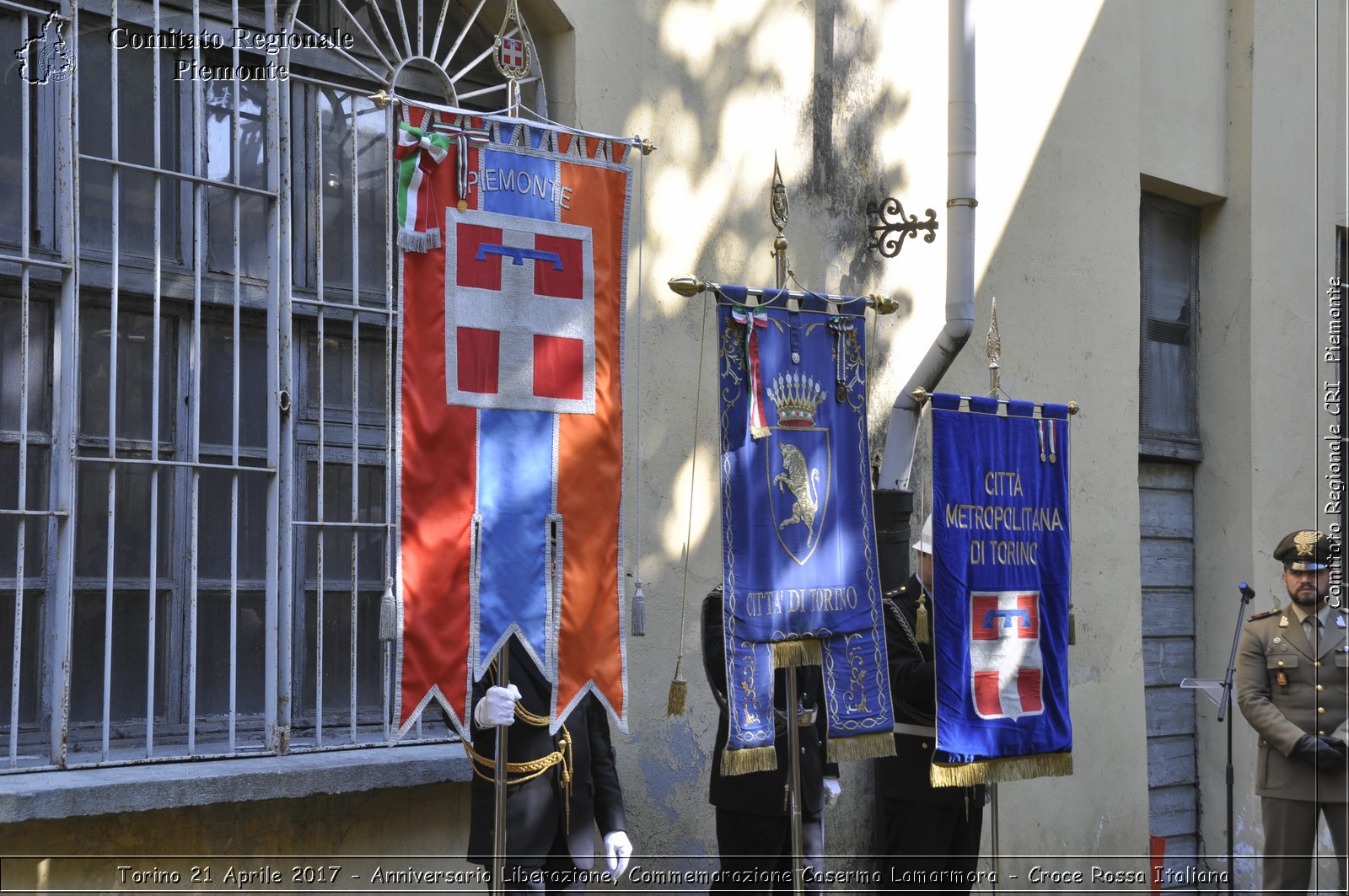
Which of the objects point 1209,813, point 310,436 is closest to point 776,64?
point 310,436

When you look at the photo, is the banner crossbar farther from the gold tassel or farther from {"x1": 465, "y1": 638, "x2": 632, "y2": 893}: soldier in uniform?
{"x1": 465, "y1": 638, "x2": 632, "y2": 893}: soldier in uniform

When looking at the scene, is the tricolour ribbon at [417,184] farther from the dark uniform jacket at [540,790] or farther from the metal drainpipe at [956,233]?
the metal drainpipe at [956,233]

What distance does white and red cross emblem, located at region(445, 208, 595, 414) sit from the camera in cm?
447

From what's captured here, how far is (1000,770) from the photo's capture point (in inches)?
221

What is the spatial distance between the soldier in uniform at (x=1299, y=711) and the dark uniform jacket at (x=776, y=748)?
2559mm

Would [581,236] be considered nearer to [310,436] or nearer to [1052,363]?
[310,436]

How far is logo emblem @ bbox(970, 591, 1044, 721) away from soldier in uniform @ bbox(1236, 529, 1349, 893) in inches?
63.8

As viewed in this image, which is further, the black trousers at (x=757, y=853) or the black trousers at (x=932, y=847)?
A: the black trousers at (x=932, y=847)

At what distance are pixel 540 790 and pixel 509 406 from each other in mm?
1222

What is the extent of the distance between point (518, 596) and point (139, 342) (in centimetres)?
158

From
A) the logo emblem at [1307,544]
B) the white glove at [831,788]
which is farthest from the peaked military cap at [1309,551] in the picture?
the white glove at [831,788]

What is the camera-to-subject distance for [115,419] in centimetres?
475

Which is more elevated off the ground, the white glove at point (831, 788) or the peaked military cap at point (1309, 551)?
the peaked military cap at point (1309, 551)

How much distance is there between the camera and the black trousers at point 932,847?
5.67 meters
